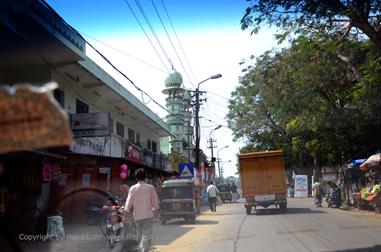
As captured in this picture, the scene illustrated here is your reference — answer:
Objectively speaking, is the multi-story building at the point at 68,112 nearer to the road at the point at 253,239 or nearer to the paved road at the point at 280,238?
the road at the point at 253,239

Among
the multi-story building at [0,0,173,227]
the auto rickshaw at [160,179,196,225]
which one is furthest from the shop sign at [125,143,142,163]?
the auto rickshaw at [160,179,196,225]

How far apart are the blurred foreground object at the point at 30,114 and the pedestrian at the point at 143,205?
7911 millimetres

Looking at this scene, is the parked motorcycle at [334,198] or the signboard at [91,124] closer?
the signboard at [91,124]

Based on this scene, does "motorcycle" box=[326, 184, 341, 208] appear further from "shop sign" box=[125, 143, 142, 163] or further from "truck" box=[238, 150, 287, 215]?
"shop sign" box=[125, 143, 142, 163]

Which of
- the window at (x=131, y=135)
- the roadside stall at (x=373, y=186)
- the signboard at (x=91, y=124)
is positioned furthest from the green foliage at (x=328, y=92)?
the window at (x=131, y=135)

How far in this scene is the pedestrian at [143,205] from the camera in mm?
9719

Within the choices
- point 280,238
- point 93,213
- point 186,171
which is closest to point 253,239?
point 280,238

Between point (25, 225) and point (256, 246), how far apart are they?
6.10 meters

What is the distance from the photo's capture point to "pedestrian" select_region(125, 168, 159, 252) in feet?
31.9

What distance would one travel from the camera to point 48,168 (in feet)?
49.4

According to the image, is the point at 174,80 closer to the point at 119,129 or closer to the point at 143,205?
the point at 119,129

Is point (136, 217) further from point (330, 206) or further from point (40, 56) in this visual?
point (330, 206)

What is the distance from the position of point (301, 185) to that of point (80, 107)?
104ft

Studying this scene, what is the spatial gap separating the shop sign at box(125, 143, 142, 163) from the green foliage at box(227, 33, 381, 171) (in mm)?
7231
